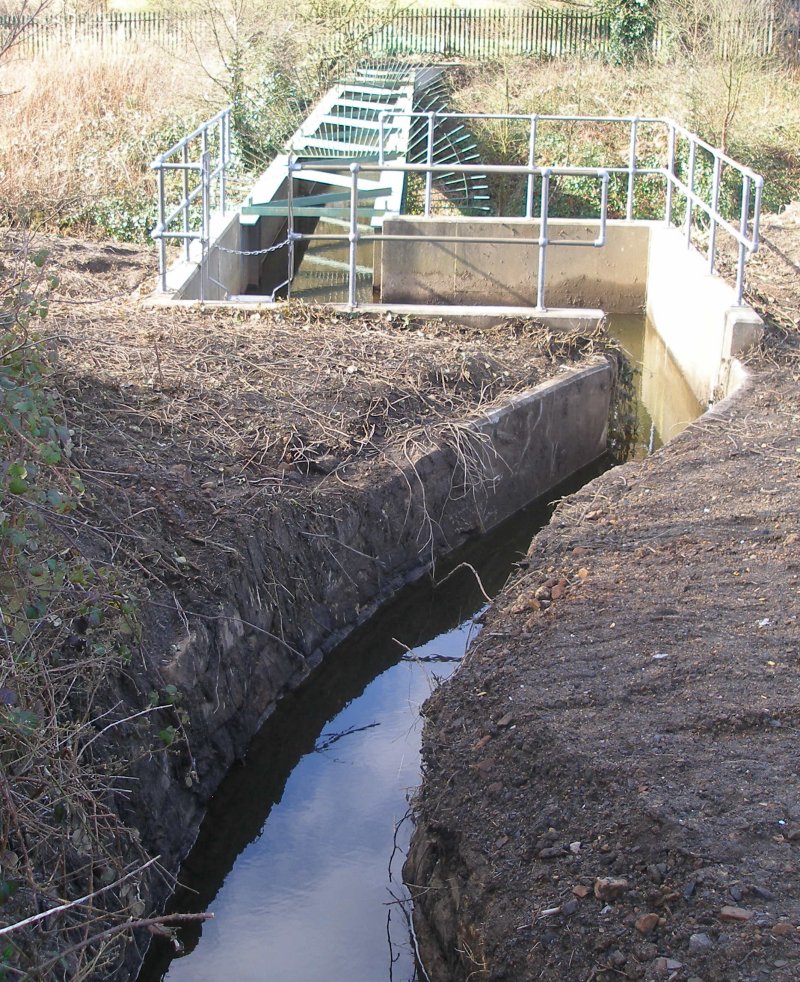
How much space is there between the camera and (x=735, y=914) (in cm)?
379

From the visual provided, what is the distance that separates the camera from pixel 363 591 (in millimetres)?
7676

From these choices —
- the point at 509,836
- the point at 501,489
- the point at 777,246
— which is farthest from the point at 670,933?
the point at 777,246

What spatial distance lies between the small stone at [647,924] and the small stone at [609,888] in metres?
0.17

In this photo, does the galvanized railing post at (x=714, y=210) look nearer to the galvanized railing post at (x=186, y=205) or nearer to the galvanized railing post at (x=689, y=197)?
the galvanized railing post at (x=689, y=197)

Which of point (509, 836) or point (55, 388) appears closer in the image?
point (509, 836)

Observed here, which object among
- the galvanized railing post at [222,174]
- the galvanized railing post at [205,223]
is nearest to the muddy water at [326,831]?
the galvanized railing post at [205,223]

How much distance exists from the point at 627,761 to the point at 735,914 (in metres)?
0.94

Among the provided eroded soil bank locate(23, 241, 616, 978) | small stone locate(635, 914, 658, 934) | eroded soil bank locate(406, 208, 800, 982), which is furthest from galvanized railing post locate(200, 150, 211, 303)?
small stone locate(635, 914, 658, 934)

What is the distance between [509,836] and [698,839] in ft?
2.50

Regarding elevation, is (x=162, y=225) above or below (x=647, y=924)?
above

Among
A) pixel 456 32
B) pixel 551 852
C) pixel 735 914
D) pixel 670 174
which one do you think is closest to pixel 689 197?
pixel 670 174

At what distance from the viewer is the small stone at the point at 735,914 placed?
378cm

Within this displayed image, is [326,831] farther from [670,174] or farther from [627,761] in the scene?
[670,174]

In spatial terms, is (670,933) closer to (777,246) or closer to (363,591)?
(363,591)
